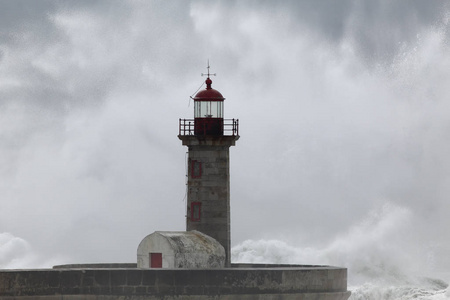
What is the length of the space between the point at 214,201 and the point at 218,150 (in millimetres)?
1059

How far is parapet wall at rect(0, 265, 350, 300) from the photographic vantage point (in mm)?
23641

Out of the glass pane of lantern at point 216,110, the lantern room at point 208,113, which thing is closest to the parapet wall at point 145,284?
the lantern room at point 208,113

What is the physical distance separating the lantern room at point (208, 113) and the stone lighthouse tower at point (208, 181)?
21 mm

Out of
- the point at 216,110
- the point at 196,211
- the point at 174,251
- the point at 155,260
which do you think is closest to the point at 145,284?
the point at 174,251

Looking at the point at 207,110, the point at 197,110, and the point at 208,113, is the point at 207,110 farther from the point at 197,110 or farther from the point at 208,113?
the point at 197,110

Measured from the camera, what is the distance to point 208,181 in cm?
2752

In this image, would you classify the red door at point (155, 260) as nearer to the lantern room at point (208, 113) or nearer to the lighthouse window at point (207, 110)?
the lantern room at point (208, 113)

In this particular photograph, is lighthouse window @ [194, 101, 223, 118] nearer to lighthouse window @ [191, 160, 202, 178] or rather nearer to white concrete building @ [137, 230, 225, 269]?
lighthouse window @ [191, 160, 202, 178]

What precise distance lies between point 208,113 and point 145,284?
5.18m

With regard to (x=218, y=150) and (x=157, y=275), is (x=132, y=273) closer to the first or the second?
(x=157, y=275)

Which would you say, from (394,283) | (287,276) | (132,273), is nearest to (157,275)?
Answer: (132,273)

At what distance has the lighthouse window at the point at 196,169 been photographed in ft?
90.3

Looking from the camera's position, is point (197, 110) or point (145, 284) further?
point (197, 110)

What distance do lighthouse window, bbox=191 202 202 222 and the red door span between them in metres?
2.04
